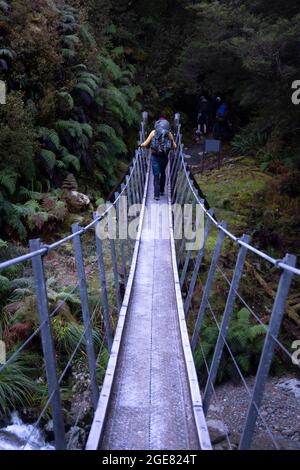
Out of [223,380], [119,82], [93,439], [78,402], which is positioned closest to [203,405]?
[93,439]

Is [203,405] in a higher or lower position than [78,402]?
higher

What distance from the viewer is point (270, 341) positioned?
1.92m

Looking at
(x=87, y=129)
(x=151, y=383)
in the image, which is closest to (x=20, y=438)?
(x=151, y=383)

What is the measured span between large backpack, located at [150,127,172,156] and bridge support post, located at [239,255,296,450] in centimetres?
634

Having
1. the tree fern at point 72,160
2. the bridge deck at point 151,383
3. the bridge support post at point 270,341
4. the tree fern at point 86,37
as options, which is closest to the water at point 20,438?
the bridge deck at point 151,383

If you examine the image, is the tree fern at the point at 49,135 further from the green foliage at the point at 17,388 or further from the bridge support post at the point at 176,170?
the green foliage at the point at 17,388

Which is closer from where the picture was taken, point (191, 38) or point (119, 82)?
point (119, 82)

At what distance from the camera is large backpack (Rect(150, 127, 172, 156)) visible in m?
7.95

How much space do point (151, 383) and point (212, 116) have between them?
13.9m

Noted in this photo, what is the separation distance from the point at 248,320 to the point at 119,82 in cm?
885

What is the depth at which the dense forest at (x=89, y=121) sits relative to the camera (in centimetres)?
706

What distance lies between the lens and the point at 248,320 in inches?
243

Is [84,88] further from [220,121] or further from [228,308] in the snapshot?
[228,308]

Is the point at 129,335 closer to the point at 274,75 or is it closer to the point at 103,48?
the point at 274,75
